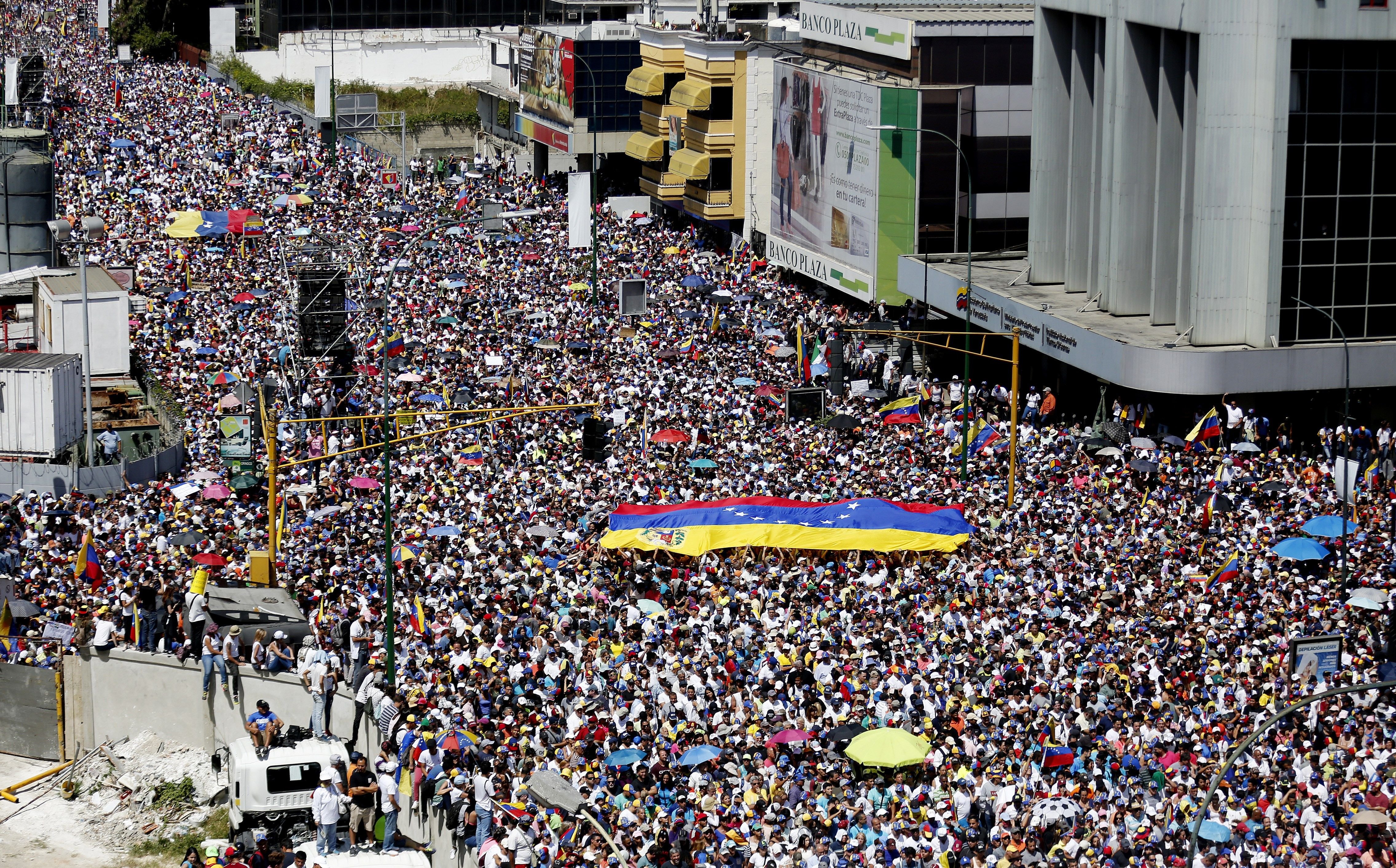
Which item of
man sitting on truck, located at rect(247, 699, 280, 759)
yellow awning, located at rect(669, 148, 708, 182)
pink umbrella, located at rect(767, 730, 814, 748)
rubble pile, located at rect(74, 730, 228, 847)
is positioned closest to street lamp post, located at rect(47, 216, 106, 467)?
rubble pile, located at rect(74, 730, 228, 847)

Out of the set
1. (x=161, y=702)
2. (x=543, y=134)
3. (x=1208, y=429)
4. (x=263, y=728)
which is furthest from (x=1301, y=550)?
(x=543, y=134)

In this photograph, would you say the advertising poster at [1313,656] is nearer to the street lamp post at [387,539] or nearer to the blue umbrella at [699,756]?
the blue umbrella at [699,756]

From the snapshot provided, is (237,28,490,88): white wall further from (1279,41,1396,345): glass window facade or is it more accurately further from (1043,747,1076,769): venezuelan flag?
(1043,747,1076,769): venezuelan flag

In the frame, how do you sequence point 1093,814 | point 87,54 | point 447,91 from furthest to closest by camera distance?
point 87,54
point 447,91
point 1093,814

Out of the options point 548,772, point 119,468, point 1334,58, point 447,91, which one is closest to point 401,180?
point 447,91

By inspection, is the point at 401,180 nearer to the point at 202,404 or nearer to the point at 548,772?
the point at 202,404

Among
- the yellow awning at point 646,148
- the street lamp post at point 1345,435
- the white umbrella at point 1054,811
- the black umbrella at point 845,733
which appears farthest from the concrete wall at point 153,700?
the yellow awning at point 646,148
